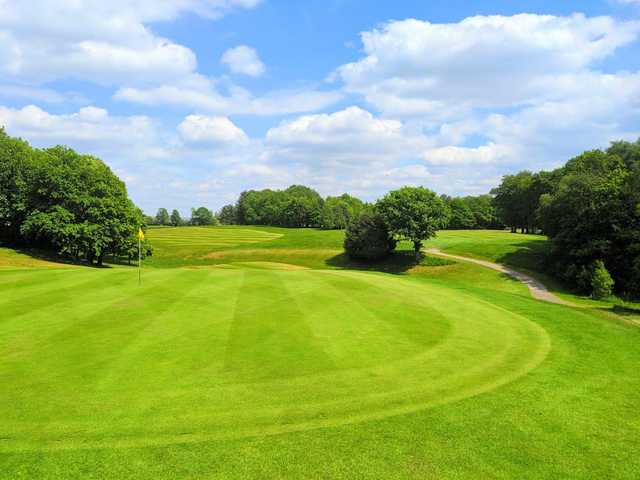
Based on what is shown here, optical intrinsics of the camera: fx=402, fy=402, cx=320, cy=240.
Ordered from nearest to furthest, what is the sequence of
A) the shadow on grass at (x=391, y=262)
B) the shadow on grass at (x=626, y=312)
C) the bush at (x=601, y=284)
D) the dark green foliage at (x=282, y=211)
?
the shadow on grass at (x=626, y=312) → the bush at (x=601, y=284) → the shadow on grass at (x=391, y=262) → the dark green foliage at (x=282, y=211)

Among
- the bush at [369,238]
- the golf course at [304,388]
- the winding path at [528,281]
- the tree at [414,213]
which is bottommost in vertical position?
the winding path at [528,281]

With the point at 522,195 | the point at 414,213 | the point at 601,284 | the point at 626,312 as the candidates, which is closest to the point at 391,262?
the point at 414,213

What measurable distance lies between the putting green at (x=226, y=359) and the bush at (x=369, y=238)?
44278 millimetres

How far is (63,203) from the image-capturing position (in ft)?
165

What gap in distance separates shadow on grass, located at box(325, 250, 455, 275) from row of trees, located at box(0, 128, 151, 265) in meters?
32.1

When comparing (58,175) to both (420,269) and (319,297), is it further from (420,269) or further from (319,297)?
(420,269)

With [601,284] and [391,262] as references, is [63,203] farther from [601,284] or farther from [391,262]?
[601,284]

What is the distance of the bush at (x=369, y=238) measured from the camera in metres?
65.0

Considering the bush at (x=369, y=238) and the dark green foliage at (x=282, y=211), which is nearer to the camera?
the bush at (x=369, y=238)

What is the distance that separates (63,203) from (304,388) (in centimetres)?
5186

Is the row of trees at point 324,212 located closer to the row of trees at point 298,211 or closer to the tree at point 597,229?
the row of trees at point 298,211

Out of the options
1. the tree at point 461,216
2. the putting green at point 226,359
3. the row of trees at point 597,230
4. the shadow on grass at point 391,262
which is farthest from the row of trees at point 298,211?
the putting green at point 226,359

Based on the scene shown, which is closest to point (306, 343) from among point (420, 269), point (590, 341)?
point (590, 341)

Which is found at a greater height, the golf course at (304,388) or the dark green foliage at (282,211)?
the dark green foliage at (282,211)
